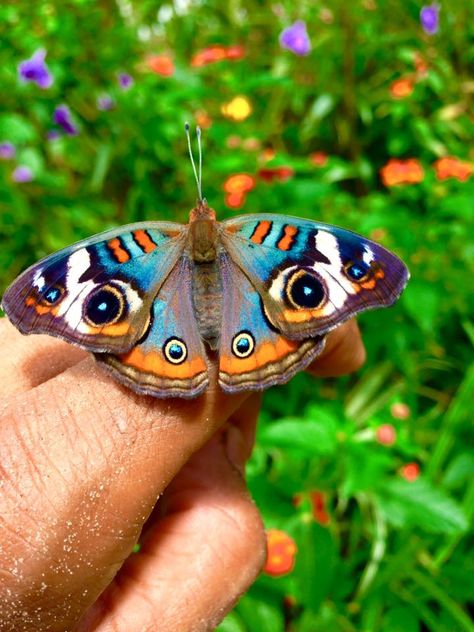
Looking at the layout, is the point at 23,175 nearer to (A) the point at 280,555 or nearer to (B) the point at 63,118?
(B) the point at 63,118

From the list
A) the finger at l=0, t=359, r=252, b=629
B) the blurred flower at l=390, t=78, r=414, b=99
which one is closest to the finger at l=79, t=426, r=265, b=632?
the finger at l=0, t=359, r=252, b=629

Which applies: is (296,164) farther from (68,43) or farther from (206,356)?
(206,356)

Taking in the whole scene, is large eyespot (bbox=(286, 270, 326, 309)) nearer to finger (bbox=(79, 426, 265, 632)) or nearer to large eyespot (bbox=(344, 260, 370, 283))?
large eyespot (bbox=(344, 260, 370, 283))

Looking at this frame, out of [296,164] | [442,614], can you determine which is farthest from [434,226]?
[442,614]

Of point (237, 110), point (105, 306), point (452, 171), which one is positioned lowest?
point (452, 171)

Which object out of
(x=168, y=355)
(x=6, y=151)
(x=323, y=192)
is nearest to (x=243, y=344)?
(x=168, y=355)

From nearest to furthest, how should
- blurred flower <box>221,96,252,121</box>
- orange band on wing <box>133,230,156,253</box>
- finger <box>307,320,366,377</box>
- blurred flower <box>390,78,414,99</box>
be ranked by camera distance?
orange band on wing <box>133,230,156,253</box> → finger <box>307,320,366,377</box> → blurred flower <box>221,96,252,121</box> → blurred flower <box>390,78,414,99</box>

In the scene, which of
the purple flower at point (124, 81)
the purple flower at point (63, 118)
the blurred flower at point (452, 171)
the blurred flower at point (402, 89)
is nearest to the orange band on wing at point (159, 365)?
the purple flower at point (63, 118)
